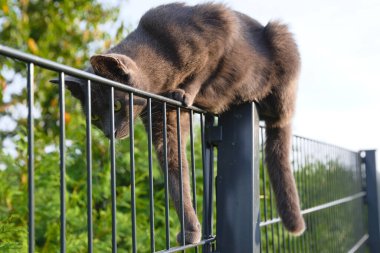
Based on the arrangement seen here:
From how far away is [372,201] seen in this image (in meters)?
5.16

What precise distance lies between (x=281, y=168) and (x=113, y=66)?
118 centimetres

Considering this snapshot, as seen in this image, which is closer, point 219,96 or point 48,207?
point 219,96

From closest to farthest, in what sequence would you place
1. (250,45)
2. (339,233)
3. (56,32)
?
(250,45)
(339,233)
(56,32)

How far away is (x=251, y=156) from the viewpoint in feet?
6.55

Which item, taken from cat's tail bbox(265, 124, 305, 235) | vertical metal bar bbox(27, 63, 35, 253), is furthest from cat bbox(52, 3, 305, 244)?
vertical metal bar bbox(27, 63, 35, 253)

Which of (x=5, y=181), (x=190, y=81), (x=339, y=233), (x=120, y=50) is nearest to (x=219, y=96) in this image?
(x=190, y=81)

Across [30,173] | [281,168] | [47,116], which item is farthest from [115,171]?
[47,116]

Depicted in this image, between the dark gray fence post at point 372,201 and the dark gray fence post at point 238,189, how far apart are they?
3333 mm

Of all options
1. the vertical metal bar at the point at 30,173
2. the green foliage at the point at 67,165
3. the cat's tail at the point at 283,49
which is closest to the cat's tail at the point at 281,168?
the cat's tail at the point at 283,49

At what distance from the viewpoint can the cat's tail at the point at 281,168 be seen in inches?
103

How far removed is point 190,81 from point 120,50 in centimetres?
32

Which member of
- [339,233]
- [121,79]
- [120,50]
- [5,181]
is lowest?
[339,233]

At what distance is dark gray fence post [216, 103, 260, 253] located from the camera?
6.40ft

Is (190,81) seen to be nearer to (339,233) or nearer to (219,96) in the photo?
(219,96)
